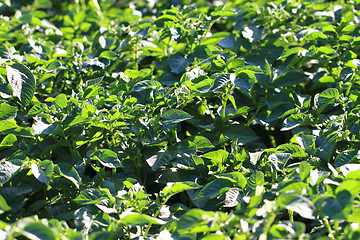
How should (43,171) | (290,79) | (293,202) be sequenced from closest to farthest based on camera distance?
(293,202) < (43,171) < (290,79)

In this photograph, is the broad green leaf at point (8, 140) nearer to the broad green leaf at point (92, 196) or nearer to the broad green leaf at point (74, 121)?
the broad green leaf at point (74, 121)

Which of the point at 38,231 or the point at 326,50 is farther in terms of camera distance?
the point at 326,50

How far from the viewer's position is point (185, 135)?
1955mm

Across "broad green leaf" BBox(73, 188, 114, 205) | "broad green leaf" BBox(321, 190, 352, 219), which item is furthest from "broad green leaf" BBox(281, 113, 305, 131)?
"broad green leaf" BBox(73, 188, 114, 205)

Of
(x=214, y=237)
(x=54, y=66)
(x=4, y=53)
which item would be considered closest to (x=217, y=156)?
(x=214, y=237)

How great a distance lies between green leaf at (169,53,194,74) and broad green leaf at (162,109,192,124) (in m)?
0.37

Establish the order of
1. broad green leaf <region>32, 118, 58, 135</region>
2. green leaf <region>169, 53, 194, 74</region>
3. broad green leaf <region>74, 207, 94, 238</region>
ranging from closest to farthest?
broad green leaf <region>74, 207, 94, 238</region>
broad green leaf <region>32, 118, 58, 135</region>
green leaf <region>169, 53, 194, 74</region>

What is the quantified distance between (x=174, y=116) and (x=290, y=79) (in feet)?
2.23

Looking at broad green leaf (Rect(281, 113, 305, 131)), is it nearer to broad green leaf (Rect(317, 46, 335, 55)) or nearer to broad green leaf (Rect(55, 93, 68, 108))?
broad green leaf (Rect(317, 46, 335, 55))

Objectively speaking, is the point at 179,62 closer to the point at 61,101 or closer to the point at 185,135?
the point at 185,135

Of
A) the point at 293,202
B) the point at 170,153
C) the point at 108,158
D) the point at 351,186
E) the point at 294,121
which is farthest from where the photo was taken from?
the point at 294,121

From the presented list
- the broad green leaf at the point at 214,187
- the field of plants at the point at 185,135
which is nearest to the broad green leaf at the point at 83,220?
the field of plants at the point at 185,135

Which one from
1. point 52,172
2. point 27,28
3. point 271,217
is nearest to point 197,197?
point 271,217

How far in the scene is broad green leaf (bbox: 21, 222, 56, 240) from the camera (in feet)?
3.57
